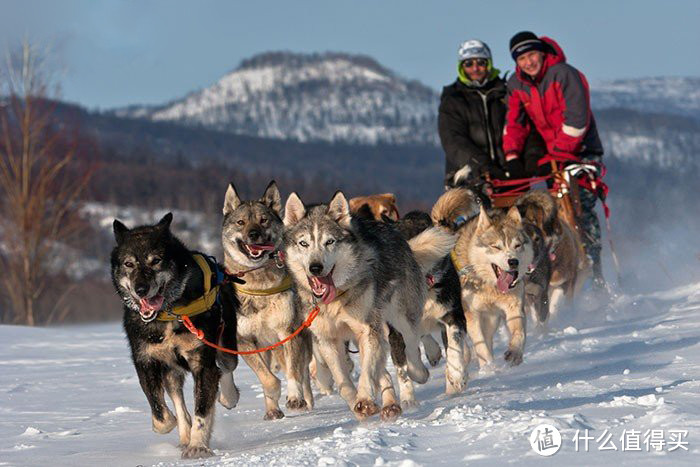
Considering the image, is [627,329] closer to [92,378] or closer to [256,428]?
[256,428]

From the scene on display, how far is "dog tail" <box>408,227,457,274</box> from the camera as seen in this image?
5414 millimetres

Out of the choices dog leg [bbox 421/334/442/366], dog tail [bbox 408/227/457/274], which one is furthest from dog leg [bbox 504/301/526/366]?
dog tail [bbox 408/227/457/274]

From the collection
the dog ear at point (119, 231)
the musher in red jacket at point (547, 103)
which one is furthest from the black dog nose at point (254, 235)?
the musher in red jacket at point (547, 103)

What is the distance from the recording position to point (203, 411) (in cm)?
434

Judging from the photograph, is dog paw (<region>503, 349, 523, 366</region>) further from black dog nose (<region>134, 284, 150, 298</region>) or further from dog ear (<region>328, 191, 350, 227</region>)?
black dog nose (<region>134, 284, 150, 298</region>)

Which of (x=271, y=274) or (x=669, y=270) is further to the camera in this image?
(x=669, y=270)

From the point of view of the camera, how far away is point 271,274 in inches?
215

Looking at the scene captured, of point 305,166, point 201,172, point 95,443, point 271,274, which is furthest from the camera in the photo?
point 305,166

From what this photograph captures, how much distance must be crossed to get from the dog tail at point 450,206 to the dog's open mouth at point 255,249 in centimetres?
127

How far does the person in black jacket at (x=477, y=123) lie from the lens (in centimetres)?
821

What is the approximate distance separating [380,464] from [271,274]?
8.24 ft

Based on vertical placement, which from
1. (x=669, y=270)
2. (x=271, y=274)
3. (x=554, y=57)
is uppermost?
(x=554, y=57)

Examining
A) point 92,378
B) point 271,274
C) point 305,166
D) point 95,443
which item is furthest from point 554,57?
point 305,166

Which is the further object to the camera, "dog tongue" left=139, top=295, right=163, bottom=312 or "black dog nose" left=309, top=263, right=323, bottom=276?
"black dog nose" left=309, top=263, right=323, bottom=276
